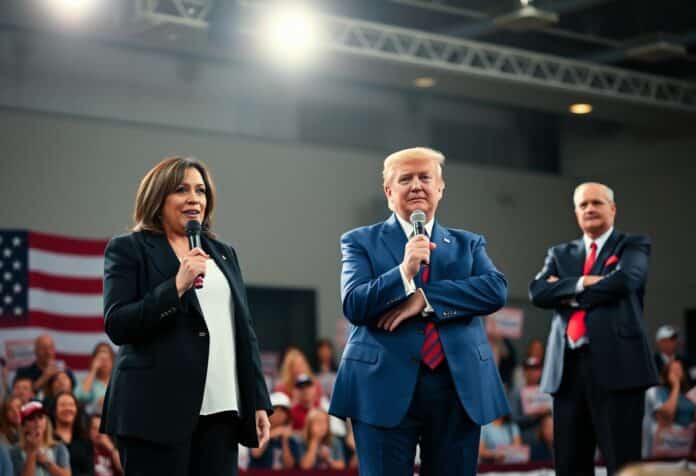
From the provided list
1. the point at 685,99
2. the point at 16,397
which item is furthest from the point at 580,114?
the point at 16,397

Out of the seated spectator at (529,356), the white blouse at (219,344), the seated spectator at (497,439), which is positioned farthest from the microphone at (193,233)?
the seated spectator at (529,356)

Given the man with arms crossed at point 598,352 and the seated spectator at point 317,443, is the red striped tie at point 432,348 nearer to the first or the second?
the man with arms crossed at point 598,352

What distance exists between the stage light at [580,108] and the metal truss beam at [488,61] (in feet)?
0.88

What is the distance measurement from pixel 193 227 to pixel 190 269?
0.71ft

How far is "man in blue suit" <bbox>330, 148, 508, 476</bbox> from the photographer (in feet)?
12.3

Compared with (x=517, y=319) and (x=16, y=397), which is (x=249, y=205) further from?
(x=16, y=397)

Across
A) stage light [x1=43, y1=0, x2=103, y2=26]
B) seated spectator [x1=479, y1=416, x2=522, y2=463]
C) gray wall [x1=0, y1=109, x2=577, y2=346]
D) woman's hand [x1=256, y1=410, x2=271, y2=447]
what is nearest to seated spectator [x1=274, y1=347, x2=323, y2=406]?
seated spectator [x1=479, y1=416, x2=522, y2=463]

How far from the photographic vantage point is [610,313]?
208 inches

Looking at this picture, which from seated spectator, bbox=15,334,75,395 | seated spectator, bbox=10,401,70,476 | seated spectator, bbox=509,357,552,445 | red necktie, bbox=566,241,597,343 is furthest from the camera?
seated spectator, bbox=509,357,552,445

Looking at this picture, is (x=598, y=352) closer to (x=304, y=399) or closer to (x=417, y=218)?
(x=417, y=218)

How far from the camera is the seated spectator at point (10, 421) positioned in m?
7.32

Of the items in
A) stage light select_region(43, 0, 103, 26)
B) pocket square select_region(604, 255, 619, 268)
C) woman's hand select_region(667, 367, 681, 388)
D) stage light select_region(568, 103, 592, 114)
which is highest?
stage light select_region(43, 0, 103, 26)

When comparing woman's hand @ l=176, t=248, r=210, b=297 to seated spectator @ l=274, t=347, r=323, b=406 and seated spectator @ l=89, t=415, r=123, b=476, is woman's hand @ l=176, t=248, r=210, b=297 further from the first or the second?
seated spectator @ l=274, t=347, r=323, b=406

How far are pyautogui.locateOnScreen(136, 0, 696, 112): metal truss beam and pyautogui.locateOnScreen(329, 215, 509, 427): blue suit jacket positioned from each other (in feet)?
21.7
